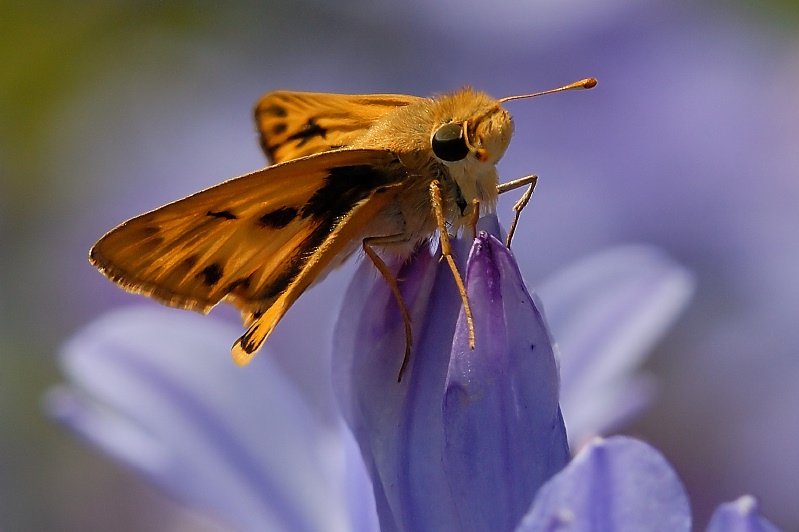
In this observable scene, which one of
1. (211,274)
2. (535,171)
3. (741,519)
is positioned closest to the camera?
(741,519)

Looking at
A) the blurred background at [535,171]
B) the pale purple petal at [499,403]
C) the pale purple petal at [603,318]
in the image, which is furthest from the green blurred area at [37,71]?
the pale purple petal at [499,403]

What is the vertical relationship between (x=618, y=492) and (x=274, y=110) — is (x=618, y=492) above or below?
below

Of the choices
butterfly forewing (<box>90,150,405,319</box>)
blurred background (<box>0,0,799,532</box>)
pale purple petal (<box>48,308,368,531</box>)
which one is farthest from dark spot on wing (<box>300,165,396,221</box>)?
blurred background (<box>0,0,799,532</box>)

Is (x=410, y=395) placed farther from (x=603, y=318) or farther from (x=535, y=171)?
(x=535, y=171)

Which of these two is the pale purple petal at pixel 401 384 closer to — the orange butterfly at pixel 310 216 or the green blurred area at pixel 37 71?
the orange butterfly at pixel 310 216

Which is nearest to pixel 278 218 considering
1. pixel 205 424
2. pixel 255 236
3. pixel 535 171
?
pixel 255 236

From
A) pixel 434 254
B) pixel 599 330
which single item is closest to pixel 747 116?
pixel 599 330
